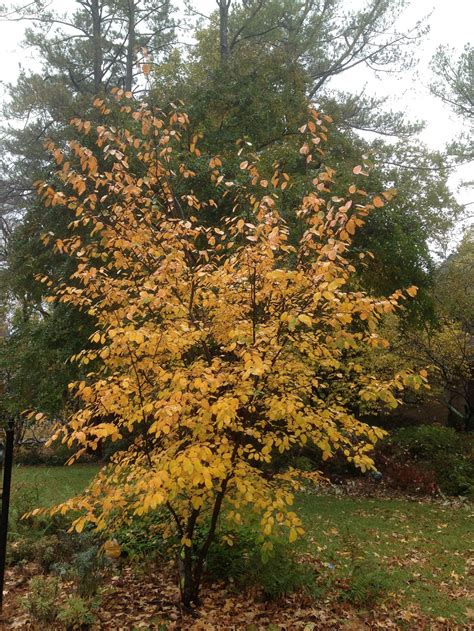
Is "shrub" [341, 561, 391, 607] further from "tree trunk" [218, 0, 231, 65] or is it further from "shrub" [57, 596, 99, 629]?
"tree trunk" [218, 0, 231, 65]

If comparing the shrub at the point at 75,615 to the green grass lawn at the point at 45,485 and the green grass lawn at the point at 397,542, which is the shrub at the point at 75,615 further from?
the green grass lawn at the point at 45,485

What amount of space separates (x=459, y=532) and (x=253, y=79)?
29.3ft

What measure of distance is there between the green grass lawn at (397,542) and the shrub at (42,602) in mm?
2210

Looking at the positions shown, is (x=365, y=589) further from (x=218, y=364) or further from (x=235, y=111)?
(x=235, y=111)

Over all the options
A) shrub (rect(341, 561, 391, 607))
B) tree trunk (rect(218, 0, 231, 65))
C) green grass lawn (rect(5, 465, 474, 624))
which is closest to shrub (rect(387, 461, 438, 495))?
green grass lawn (rect(5, 465, 474, 624))

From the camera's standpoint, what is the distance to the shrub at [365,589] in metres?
4.06

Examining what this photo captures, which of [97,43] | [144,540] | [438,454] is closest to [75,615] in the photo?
[144,540]

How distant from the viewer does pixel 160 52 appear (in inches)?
609

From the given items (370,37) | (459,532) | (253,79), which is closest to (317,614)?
(459,532)

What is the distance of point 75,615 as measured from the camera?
11.3 ft

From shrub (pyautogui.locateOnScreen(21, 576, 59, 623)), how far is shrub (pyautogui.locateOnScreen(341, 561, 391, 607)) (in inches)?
91.8

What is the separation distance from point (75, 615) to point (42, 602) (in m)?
0.27

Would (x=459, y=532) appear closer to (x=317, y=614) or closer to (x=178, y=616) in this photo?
(x=317, y=614)

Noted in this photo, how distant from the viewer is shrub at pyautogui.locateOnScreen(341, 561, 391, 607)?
4.06m
